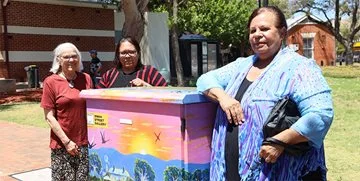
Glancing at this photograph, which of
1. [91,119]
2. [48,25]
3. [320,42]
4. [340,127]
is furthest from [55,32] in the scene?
[320,42]

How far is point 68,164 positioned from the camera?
3.71 m

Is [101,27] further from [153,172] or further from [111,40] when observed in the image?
[153,172]

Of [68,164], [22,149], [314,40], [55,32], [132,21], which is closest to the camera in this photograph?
[68,164]

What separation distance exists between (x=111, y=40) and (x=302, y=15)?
28265 millimetres

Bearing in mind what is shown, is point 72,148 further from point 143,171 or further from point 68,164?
point 143,171

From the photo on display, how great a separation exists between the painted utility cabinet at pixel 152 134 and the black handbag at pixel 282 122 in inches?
17.1

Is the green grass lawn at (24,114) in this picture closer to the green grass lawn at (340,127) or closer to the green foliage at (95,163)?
the green grass lawn at (340,127)

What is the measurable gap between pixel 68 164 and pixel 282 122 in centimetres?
222

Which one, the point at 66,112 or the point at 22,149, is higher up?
the point at 66,112

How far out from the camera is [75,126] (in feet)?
11.9

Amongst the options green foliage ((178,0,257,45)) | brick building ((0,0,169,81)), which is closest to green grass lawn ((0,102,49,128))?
brick building ((0,0,169,81))

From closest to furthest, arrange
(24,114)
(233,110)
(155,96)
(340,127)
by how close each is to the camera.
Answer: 1. (233,110)
2. (155,96)
3. (340,127)
4. (24,114)

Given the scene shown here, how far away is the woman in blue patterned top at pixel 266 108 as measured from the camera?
2.07m

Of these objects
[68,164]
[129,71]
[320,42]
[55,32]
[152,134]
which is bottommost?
[68,164]
